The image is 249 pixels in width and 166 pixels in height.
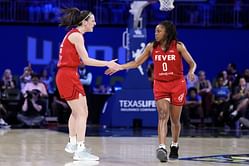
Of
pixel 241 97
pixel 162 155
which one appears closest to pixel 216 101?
Answer: pixel 241 97

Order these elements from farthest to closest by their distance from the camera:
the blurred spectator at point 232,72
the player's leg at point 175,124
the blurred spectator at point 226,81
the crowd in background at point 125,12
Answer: the crowd in background at point 125,12 < the blurred spectator at point 232,72 < the blurred spectator at point 226,81 < the player's leg at point 175,124

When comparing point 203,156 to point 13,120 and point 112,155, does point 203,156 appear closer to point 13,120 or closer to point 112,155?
point 112,155

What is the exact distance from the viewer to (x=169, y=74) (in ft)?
29.2

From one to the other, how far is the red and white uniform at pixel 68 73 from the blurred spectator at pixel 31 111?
27.6 ft

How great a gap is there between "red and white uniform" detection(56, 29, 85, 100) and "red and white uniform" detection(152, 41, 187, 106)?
1098mm

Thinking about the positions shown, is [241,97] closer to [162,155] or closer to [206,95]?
[206,95]

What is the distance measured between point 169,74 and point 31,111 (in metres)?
8.74

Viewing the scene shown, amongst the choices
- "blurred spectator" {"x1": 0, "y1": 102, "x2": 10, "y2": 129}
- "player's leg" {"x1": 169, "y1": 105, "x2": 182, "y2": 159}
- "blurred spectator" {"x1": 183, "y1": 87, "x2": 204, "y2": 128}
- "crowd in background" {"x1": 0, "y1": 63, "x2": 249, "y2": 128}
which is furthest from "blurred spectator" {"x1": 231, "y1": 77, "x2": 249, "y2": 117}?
"player's leg" {"x1": 169, "y1": 105, "x2": 182, "y2": 159}

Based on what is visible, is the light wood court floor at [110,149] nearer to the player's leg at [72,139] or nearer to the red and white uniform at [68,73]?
the player's leg at [72,139]

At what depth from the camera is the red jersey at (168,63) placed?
889 cm

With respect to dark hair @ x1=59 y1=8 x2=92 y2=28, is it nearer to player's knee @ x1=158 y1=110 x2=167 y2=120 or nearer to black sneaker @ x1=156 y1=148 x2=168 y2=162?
player's knee @ x1=158 y1=110 x2=167 y2=120

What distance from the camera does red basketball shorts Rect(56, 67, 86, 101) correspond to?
339 inches

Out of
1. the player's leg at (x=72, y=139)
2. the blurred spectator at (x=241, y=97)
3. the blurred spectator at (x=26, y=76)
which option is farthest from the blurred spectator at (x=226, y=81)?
the player's leg at (x=72, y=139)

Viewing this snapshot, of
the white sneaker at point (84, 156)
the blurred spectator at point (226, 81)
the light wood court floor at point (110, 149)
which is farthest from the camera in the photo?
the blurred spectator at point (226, 81)
